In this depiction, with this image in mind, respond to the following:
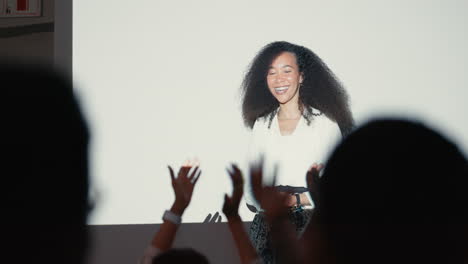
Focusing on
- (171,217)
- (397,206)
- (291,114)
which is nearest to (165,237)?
(171,217)

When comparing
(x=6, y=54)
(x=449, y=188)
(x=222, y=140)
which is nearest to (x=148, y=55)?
(x=222, y=140)

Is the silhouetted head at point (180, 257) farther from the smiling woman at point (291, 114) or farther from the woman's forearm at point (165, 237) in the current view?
the smiling woman at point (291, 114)

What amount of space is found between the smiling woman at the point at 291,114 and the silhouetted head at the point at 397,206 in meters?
0.28

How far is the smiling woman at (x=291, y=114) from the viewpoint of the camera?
80.7 inches

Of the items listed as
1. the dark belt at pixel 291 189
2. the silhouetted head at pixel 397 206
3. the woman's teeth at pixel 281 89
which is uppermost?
the woman's teeth at pixel 281 89

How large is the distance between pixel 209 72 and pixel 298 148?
50 centimetres

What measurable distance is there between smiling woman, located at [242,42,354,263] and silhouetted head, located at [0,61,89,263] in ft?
2.37

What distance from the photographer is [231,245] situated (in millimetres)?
2256

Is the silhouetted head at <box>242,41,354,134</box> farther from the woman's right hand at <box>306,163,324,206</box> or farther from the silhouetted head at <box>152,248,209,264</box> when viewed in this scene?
the silhouetted head at <box>152,248,209,264</box>

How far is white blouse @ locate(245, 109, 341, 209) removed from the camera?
2045mm

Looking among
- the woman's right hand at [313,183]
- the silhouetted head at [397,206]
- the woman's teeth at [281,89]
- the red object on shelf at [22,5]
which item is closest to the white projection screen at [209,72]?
the woman's teeth at [281,89]

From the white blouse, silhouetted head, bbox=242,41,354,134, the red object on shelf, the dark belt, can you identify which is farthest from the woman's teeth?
the red object on shelf

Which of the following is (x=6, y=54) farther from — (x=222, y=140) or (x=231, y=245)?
(x=231, y=245)

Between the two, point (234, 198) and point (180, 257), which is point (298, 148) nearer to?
point (234, 198)
